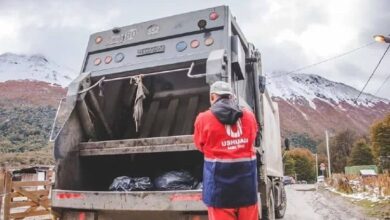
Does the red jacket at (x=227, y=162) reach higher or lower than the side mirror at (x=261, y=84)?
lower

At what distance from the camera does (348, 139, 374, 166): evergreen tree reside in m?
67.2

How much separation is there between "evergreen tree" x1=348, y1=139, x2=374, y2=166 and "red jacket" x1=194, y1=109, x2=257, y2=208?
229 ft

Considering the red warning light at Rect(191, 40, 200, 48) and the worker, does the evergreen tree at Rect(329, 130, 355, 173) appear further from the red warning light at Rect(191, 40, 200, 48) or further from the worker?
the worker

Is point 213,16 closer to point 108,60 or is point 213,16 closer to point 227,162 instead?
point 108,60

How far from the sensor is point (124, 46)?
15.9 feet

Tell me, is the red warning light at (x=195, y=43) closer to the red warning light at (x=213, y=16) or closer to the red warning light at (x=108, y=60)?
the red warning light at (x=213, y=16)

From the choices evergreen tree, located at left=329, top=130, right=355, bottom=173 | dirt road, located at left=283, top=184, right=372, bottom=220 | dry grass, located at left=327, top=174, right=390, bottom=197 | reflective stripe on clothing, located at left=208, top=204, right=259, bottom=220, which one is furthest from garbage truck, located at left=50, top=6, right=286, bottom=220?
evergreen tree, located at left=329, top=130, right=355, bottom=173

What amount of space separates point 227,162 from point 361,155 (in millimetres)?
70933

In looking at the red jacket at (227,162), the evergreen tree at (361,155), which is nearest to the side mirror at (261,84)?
the red jacket at (227,162)

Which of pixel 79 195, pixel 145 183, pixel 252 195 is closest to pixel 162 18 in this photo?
pixel 145 183

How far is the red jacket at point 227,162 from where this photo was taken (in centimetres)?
282

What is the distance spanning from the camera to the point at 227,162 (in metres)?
2.84

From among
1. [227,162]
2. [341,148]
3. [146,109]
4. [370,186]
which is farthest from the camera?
[341,148]

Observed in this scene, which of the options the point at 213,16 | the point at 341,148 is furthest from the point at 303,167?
the point at 213,16
